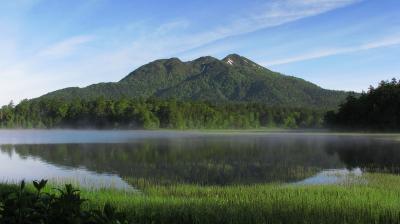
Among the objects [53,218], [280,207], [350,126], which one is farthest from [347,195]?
[350,126]

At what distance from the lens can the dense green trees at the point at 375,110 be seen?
11981cm

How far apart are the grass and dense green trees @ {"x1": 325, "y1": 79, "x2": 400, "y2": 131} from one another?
105410mm

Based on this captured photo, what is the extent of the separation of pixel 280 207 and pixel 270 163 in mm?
24262

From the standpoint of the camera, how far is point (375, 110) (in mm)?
122938

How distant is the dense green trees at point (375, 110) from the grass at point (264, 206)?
105 metres

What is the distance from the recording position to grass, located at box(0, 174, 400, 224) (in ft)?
43.3

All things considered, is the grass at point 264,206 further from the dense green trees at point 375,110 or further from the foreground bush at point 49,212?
the dense green trees at point 375,110

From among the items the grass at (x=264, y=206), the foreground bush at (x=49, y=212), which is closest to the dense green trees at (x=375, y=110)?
the grass at (x=264, y=206)

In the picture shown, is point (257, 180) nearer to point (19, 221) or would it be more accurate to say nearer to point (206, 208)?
point (206, 208)

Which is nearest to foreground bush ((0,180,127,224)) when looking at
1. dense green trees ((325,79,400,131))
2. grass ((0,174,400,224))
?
grass ((0,174,400,224))

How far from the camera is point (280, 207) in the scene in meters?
15.9

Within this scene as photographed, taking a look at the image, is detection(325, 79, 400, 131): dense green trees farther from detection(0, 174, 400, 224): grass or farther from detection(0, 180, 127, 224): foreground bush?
detection(0, 180, 127, 224): foreground bush

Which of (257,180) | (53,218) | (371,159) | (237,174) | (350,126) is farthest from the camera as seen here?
(350,126)

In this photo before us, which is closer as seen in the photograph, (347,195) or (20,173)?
(347,195)
